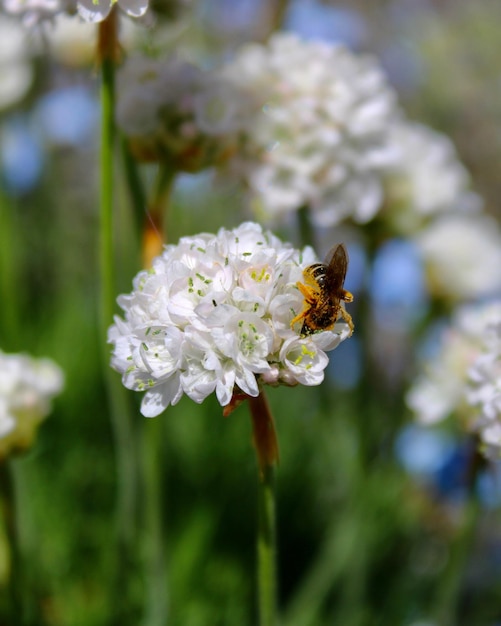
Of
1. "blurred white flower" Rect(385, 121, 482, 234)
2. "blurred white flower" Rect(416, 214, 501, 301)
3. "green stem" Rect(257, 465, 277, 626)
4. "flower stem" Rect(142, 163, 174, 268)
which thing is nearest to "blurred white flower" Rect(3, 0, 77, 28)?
"flower stem" Rect(142, 163, 174, 268)

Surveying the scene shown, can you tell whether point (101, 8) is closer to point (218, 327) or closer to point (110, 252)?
point (110, 252)

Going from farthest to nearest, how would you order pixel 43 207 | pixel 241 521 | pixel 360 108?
pixel 43 207 → pixel 241 521 → pixel 360 108

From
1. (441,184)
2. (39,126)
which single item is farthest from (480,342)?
(39,126)

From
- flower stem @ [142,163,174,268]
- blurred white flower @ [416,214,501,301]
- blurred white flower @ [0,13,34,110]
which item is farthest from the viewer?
blurred white flower @ [0,13,34,110]

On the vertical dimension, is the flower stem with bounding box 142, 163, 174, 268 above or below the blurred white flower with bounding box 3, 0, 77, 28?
below

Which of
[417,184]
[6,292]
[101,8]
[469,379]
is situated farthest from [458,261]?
[101,8]

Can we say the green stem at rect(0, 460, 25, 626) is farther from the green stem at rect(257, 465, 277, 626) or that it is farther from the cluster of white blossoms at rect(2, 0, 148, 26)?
the cluster of white blossoms at rect(2, 0, 148, 26)

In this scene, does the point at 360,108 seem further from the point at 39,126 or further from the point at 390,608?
the point at 39,126
